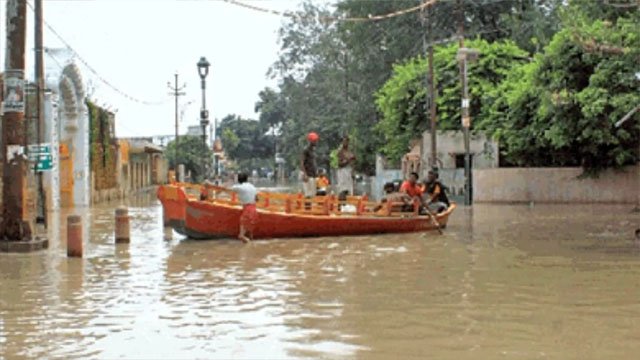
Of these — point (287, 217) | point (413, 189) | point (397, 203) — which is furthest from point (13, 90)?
point (413, 189)

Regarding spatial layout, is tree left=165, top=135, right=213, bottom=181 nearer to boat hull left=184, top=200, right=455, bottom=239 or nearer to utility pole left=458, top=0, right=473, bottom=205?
utility pole left=458, top=0, right=473, bottom=205

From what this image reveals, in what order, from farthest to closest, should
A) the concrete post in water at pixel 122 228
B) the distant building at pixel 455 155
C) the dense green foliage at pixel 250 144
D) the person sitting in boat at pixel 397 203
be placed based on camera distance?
the dense green foliage at pixel 250 144 → the distant building at pixel 455 155 → the person sitting in boat at pixel 397 203 → the concrete post in water at pixel 122 228

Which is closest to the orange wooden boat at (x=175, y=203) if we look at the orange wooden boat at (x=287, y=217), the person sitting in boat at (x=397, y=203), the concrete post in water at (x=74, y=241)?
the orange wooden boat at (x=287, y=217)

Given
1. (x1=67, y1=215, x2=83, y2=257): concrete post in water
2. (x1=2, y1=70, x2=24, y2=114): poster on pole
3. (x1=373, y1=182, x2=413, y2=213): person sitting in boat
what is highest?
(x1=2, y1=70, x2=24, y2=114): poster on pole

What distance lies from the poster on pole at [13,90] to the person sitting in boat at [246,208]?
4.46m

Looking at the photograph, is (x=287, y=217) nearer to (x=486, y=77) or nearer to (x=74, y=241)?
(x=74, y=241)

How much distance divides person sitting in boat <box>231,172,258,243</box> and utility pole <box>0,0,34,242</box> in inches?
163

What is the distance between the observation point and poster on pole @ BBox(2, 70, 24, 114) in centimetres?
1545

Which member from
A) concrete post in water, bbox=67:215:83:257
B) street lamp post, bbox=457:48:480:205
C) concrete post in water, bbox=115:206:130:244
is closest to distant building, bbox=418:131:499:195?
street lamp post, bbox=457:48:480:205

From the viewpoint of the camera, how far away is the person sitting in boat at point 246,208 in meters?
17.3

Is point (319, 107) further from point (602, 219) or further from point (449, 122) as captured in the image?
point (602, 219)

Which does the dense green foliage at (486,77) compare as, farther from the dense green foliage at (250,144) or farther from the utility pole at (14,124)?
the dense green foliage at (250,144)

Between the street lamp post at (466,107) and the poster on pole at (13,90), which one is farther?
the street lamp post at (466,107)

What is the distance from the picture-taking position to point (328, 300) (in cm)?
985
